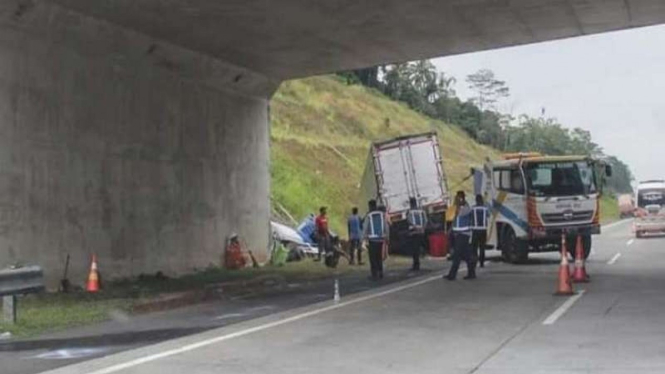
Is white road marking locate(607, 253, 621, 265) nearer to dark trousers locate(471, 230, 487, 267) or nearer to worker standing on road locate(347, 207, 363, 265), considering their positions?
dark trousers locate(471, 230, 487, 267)

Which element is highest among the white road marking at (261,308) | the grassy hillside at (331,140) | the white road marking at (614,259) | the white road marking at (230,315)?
the grassy hillside at (331,140)

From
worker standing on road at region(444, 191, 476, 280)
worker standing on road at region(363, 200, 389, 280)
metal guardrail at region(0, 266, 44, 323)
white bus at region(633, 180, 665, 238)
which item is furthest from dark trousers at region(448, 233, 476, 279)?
→ white bus at region(633, 180, 665, 238)

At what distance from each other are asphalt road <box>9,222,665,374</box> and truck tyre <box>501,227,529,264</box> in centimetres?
868

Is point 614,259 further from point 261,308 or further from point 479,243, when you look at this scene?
point 261,308

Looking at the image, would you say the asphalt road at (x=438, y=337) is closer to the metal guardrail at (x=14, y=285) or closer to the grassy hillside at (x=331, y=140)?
the metal guardrail at (x=14, y=285)

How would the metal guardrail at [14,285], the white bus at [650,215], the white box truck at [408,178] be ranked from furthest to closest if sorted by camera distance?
1. the white bus at [650,215]
2. the white box truck at [408,178]
3. the metal guardrail at [14,285]

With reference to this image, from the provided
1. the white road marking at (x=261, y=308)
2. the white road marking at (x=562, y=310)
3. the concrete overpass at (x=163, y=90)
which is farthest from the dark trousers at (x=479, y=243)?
the white road marking at (x=261, y=308)

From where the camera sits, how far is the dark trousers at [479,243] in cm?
2417

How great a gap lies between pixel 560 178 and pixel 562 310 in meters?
13.4

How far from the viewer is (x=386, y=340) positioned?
12.7 meters

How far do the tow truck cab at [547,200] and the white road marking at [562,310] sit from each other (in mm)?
9496

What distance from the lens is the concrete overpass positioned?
18875mm

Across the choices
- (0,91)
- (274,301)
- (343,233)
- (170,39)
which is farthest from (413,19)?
(343,233)

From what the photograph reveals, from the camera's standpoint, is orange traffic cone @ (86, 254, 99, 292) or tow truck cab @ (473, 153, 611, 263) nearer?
orange traffic cone @ (86, 254, 99, 292)
